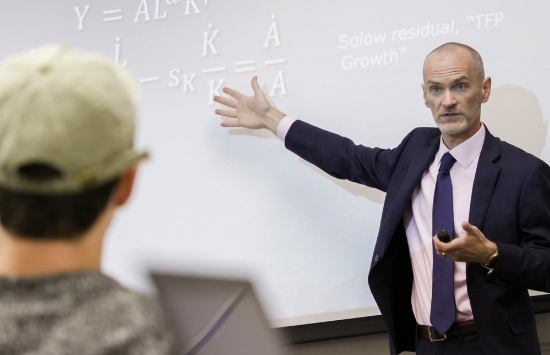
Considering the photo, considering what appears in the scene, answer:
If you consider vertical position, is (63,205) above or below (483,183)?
above

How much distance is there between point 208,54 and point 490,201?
1.19 m

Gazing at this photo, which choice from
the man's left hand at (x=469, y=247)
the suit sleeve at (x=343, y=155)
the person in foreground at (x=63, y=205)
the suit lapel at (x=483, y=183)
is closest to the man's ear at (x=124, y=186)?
the person in foreground at (x=63, y=205)

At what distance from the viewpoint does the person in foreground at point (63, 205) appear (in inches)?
26.0

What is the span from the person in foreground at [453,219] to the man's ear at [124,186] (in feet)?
4.34

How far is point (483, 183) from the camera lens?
7.11 ft

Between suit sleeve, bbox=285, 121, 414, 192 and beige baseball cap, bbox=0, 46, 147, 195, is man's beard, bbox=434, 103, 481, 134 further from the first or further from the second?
beige baseball cap, bbox=0, 46, 147, 195

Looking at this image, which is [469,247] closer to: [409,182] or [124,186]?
[409,182]

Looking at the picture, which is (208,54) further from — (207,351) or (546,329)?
(207,351)

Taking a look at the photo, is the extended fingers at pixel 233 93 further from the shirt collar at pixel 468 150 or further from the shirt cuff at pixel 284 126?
the shirt collar at pixel 468 150

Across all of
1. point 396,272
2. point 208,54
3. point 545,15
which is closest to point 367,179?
point 396,272

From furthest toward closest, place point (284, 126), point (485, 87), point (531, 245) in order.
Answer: point (284, 126), point (485, 87), point (531, 245)

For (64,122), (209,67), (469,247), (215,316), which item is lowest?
(469,247)

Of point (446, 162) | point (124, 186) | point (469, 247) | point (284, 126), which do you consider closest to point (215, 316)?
point (124, 186)

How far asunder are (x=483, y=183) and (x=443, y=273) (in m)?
0.31
